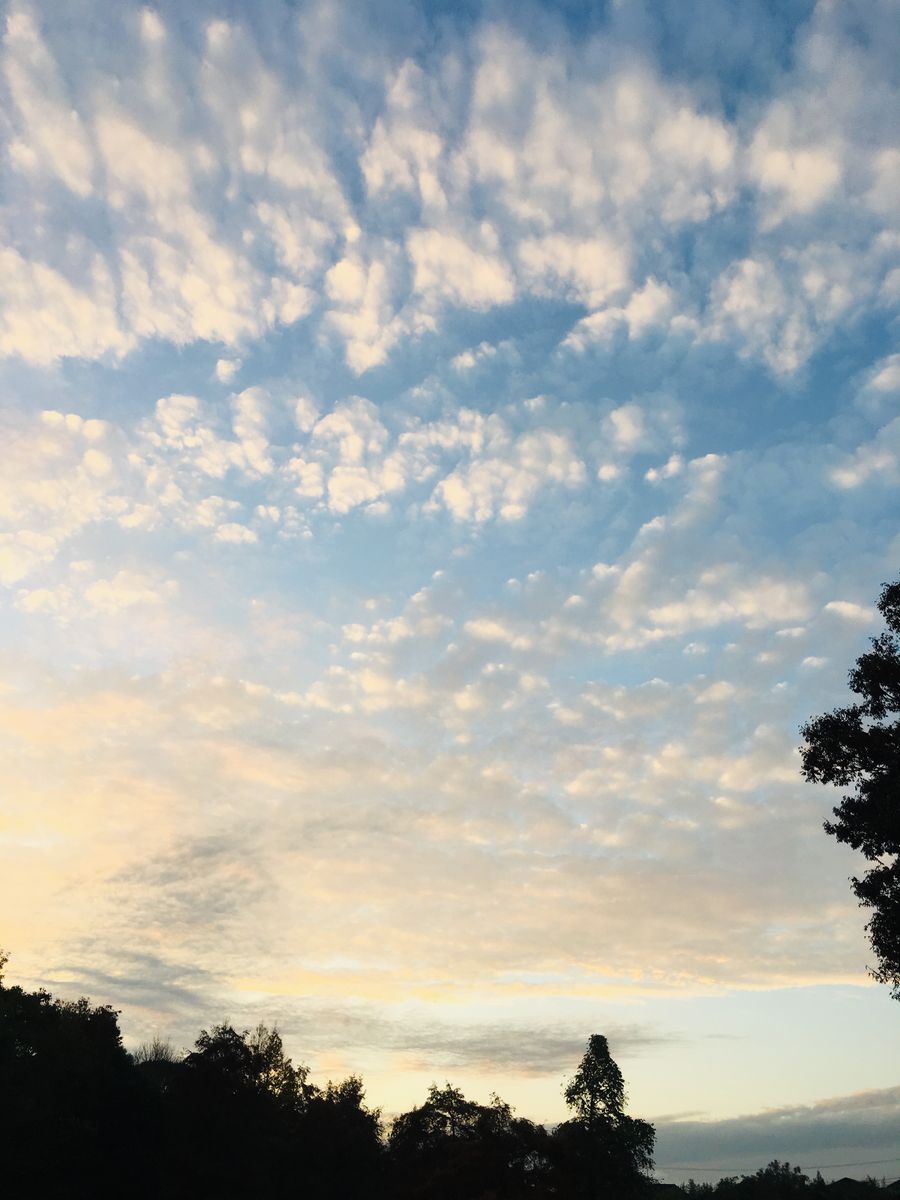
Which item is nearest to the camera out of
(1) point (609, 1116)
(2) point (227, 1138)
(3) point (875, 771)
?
(3) point (875, 771)

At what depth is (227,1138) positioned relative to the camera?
2451 inches

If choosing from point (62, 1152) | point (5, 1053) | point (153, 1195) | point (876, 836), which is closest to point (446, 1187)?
point (153, 1195)

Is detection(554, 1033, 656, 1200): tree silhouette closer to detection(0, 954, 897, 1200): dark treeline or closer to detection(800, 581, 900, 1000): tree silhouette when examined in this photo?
detection(0, 954, 897, 1200): dark treeline

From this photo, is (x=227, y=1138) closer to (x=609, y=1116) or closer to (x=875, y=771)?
(x=609, y=1116)

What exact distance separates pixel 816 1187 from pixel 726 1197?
18.7 m

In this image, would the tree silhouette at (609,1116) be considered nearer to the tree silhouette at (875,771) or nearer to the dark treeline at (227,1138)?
the dark treeline at (227,1138)

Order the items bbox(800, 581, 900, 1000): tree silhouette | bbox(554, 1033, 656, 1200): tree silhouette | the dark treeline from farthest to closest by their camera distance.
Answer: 1. bbox(554, 1033, 656, 1200): tree silhouette
2. the dark treeline
3. bbox(800, 581, 900, 1000): tree silhouette

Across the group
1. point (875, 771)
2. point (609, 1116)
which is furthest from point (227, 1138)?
point (875, 771)

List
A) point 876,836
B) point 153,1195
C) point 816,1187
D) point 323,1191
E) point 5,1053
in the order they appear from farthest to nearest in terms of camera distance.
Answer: point 816,1187 < point 323,1191 < point 153,1195 < point 5,1053 < point 876,836

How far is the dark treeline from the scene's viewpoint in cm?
5716

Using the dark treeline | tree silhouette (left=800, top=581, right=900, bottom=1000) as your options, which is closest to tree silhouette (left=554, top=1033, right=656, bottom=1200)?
the dark treeline

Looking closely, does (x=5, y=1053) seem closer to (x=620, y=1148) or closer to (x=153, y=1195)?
(x=153, y=1195)

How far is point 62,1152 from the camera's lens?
181 ft

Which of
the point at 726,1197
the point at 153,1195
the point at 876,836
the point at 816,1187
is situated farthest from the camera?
the point at 726,1197
